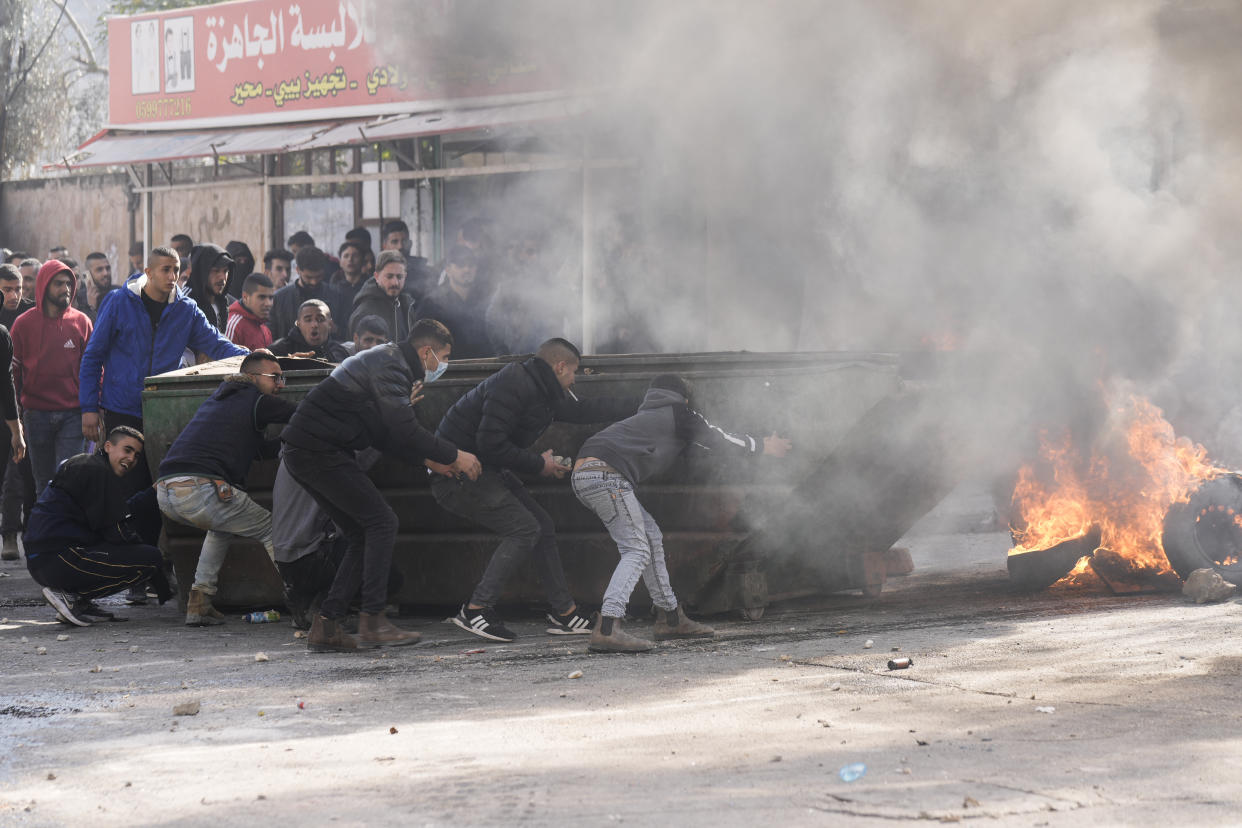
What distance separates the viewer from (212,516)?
682cm

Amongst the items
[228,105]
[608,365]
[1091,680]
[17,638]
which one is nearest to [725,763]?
[1091,680]

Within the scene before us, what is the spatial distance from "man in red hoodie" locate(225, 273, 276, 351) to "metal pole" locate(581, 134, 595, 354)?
273 centimetres

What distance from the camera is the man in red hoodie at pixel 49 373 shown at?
28.7 ft

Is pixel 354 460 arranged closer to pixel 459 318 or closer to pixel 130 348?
pixel 130 348

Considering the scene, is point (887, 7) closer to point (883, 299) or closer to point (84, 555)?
point (883, 299)

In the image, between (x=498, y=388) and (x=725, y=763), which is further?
(x=498, y=388)

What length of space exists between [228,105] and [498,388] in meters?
10.3

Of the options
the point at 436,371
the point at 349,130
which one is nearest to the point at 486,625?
the point at 436,371

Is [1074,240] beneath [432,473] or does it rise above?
above

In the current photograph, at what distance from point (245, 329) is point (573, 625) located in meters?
3.54

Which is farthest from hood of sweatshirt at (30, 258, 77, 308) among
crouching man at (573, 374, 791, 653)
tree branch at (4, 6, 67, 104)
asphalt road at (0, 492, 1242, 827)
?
tree branch at (4, 6, 67, 104)

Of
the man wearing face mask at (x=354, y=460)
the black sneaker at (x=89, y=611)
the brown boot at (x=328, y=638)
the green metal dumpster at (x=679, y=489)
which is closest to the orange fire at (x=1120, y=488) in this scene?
the green metal dumpster at (x=679, y=489)

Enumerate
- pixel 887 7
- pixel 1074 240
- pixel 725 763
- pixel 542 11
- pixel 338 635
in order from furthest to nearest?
1. pixel 542 11
2. pixel 887 7
3. pixel 1074 240
4. pixel 338 635
5. pixel 725 763

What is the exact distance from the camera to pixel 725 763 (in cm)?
400
